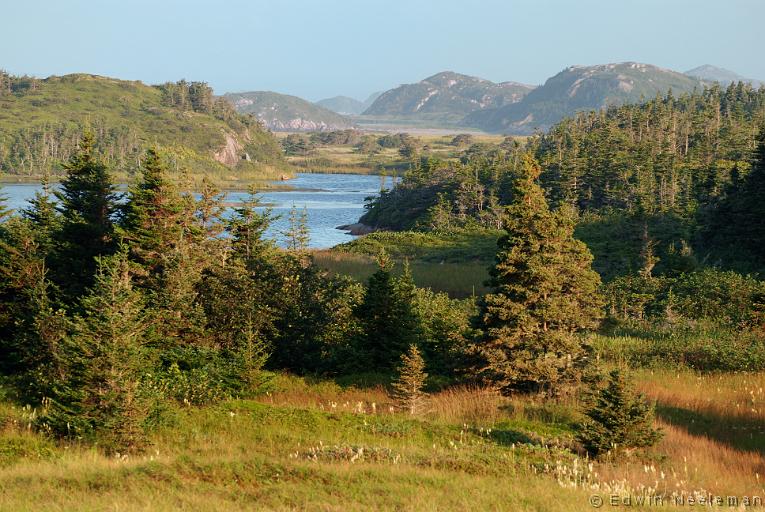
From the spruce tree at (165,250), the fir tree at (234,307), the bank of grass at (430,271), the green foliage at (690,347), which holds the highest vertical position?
the spruce tree at (165,250)

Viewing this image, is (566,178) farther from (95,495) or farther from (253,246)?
(95,495)

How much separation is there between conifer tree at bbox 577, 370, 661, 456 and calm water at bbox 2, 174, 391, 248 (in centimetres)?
4776

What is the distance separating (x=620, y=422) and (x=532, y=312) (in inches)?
245

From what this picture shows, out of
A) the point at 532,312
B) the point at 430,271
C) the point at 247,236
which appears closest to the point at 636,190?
the point at 430,271

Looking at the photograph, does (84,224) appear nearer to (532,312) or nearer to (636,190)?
(532,312)

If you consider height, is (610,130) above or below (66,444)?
above

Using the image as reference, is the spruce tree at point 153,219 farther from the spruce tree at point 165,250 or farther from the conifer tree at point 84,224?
the conifer tree at point 84,224

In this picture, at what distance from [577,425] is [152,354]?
10475mm

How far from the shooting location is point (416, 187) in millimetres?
98250

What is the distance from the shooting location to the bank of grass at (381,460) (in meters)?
9.54

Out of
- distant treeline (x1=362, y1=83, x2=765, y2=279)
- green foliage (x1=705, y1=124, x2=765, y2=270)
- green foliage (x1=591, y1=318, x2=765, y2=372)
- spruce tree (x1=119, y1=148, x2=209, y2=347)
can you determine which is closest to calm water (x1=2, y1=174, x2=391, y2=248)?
distant treeline (x1=362, y1=83, x2=765, y2=279)

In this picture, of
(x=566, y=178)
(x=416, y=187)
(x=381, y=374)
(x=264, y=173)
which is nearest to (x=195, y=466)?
(x=381, y=374)

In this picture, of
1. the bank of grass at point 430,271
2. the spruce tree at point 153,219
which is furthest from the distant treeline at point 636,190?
the spruce tree at point 153,219

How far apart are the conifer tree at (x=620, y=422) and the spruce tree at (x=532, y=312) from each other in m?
5.22
